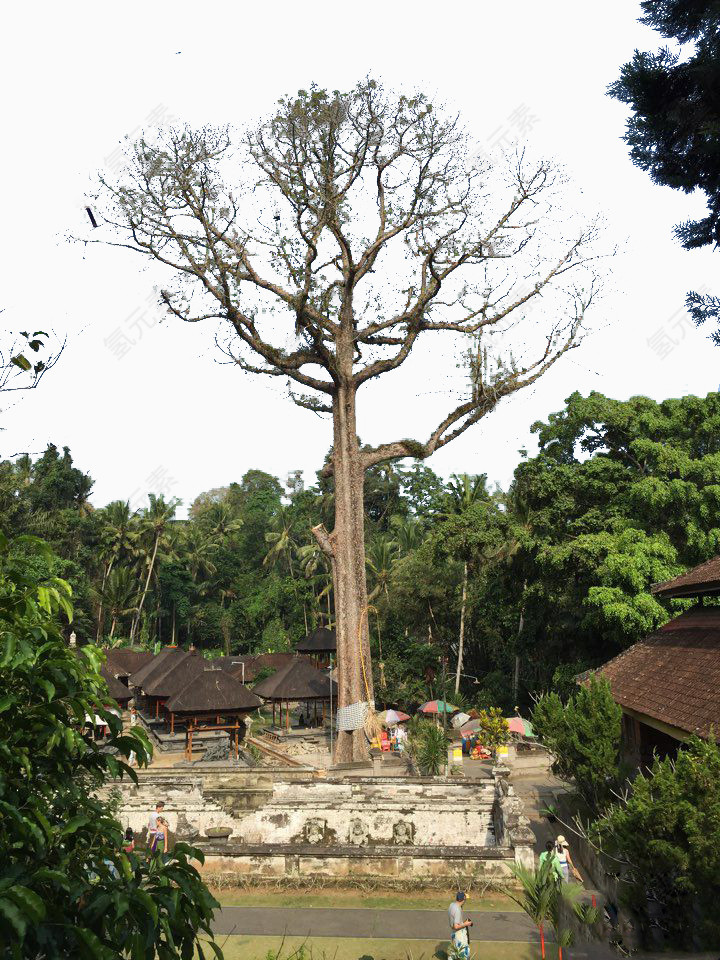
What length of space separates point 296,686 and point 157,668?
6.74m

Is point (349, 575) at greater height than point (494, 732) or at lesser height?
greater

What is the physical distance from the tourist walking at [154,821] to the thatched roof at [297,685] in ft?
43.5

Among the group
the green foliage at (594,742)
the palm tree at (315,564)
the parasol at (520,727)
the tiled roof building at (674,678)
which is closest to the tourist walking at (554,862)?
the green foliage at (594,742)

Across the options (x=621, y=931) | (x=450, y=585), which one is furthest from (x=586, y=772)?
(x=450, y=585)

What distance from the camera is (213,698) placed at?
22.5 meters

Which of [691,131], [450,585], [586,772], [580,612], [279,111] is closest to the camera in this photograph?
[691,131]

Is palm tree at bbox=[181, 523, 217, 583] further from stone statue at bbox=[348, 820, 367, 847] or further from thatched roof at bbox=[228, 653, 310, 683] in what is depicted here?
stone statue at bbox=[348, 820, 367, 847]

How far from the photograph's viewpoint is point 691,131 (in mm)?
7219

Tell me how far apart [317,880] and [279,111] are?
17.8 metres

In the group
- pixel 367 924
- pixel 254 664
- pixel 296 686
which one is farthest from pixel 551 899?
pixel 254 664

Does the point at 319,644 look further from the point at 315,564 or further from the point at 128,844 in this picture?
the point at 128,844

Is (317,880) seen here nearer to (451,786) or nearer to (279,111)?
(451,786)

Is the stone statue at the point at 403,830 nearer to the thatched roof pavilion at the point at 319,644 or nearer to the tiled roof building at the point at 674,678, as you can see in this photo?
the tiled roof building at the point at 674,678

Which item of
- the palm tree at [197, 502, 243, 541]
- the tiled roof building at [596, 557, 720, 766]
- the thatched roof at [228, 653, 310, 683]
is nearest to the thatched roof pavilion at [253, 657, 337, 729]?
the thatched roof at [228, 653, 310, 683]
